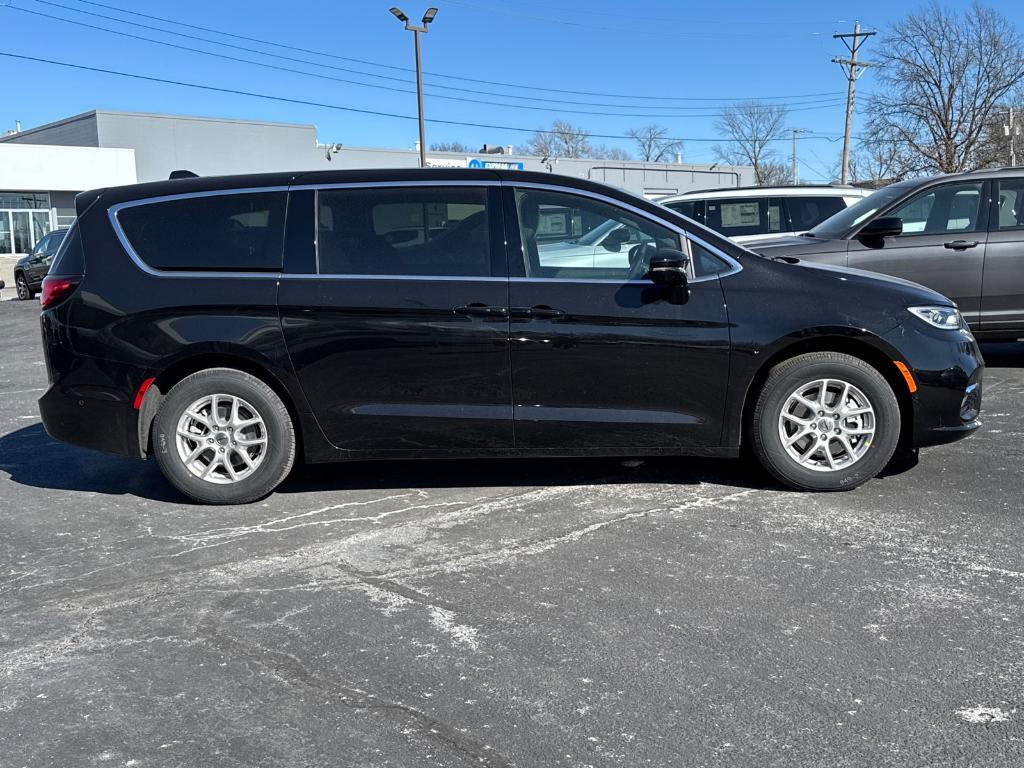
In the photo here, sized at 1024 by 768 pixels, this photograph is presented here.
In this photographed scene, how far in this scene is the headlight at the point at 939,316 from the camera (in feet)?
17.3

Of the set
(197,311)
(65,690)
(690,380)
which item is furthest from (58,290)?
(690,380)

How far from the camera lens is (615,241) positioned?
5207mm

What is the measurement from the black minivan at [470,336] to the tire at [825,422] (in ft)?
0.04

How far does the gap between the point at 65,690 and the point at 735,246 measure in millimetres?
3881

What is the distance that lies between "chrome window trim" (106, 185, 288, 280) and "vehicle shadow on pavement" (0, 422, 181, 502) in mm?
1313

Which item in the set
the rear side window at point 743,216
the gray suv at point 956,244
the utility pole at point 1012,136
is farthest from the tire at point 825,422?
the utility pole at point 1012,136

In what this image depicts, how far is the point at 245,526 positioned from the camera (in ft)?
16.3

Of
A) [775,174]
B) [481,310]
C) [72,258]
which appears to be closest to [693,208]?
[481,310]

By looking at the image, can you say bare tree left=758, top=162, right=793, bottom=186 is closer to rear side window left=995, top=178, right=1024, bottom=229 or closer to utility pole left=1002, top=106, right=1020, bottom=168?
utility pole left=1002, top=106, right=1020, bottom=168

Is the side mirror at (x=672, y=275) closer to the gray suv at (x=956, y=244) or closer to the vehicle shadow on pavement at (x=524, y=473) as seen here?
the vehicle shadow on pavement at (x=524, y=473)

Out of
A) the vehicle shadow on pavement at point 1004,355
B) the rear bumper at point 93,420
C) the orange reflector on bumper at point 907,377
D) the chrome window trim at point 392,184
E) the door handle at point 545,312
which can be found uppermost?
the chrome window trim at point 392,184

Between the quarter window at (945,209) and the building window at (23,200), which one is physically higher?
the building window at (23,200)

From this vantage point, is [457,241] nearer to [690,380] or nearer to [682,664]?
[690,380]

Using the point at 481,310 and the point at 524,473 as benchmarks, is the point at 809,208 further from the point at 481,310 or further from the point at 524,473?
→ the point at 481,310
